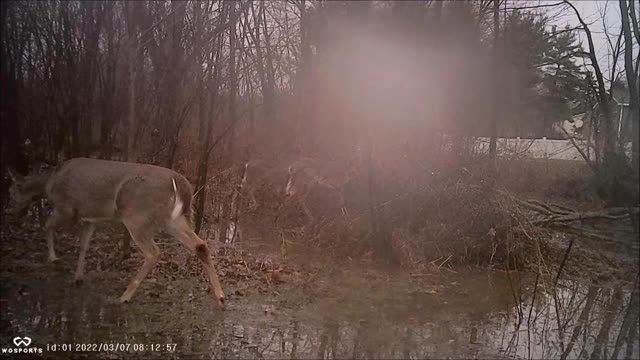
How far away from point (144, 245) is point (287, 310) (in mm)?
1529

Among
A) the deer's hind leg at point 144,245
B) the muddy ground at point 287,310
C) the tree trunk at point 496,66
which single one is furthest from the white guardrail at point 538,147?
the deer's hind leg at point 144,245

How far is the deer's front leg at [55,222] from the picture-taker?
618cm

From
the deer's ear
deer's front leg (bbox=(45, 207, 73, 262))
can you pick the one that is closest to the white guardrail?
deer's front leg (bbox=(45, 207, 73, 262))

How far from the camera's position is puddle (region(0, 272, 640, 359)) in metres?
4.89

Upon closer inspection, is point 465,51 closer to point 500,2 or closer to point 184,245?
point 500,2

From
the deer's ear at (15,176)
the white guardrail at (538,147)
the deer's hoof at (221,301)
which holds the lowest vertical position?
the deer's hoof at (221,301)

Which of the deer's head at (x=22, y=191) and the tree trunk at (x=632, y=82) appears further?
the tree trunk at (x=632, y=82)

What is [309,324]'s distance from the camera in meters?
5.67

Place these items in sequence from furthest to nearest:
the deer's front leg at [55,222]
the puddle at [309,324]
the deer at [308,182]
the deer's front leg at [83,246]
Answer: the deer at [308,182] < the deer's front leg at [55,222] < the deer's front leg at [83,246] < the puddle at [309,324]

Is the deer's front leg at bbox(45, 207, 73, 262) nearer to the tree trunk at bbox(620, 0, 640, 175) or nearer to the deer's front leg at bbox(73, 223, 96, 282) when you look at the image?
the deer's front leg at bbox(73, 223, 96, 282)

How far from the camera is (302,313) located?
5949mm

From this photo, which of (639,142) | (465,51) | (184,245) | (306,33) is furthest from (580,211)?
(184,245)

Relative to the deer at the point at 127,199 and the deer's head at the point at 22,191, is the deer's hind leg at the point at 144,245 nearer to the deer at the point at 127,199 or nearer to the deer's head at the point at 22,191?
the deer at the point at 127,199

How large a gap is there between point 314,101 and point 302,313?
14.2 ft
